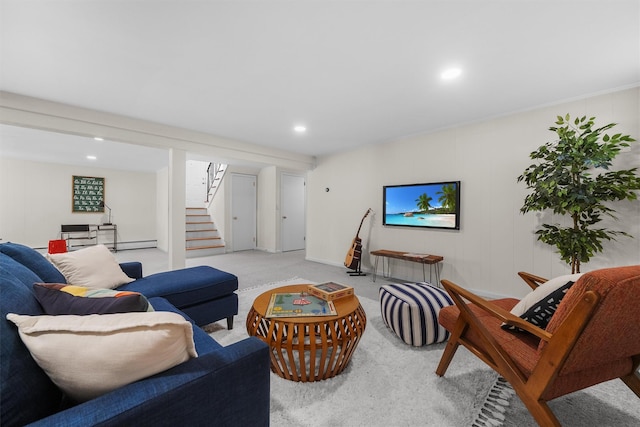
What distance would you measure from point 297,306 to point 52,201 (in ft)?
24.9

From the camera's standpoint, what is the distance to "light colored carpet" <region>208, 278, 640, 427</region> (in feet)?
4.47

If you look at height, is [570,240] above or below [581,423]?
above

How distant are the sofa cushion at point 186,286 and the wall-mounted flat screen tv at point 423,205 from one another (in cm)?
271

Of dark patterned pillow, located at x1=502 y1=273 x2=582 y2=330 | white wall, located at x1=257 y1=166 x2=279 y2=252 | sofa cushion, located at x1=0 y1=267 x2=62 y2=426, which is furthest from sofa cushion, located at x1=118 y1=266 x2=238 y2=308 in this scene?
white wall, located at x1=257 y1=166 x2=279 y2=252

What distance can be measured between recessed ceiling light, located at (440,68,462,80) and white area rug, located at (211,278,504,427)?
2.24 m

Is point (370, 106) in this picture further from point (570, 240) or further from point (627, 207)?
point (627, 207)

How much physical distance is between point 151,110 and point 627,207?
16.4ft

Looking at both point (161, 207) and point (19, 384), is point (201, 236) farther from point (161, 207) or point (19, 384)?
point (19, 384)

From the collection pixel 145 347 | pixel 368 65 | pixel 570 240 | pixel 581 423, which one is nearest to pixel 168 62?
pixel 368 65

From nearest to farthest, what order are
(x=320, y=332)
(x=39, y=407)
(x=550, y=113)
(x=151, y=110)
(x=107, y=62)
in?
(x=39, y=407) < (x=320, y=332) < (x=107, y=62) < (x=550, y=113) < (x=151, y=110)

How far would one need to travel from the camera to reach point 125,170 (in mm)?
7062

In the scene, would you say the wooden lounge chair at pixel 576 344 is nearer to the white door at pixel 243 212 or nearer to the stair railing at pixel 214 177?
the white door at pixel 243 212

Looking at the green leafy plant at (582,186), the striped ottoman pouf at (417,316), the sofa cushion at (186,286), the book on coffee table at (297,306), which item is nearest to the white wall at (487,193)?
the green leafy plant at (582,186)

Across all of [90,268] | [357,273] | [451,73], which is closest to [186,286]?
[90,268]
